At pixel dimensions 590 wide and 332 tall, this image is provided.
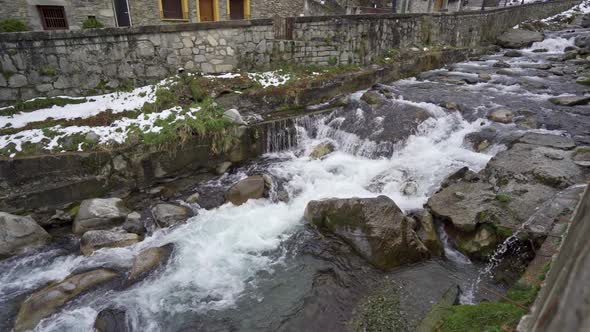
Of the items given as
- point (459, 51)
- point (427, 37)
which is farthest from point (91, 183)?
point (459, 51)

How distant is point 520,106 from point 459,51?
6.92m

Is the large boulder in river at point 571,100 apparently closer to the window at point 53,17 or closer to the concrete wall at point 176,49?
the concrete wall at point 176,49

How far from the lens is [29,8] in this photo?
40.1 ft

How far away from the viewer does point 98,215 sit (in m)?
6.41

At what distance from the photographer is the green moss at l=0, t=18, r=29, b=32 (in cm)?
1139

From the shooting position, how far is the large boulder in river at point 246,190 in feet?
23.8

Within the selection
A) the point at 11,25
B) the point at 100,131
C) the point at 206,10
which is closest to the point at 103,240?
the point at 100,131

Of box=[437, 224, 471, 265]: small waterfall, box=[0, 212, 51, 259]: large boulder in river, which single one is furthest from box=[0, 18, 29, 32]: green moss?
box=[437, 224, 471, 265]: small waterfall

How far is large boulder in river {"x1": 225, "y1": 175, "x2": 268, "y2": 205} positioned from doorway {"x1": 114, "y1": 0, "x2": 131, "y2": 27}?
1032 cm

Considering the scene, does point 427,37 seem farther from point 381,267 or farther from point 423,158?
point 381,267

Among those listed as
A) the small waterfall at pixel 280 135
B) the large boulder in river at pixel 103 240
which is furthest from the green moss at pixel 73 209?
the small waterfall at pixel 280 135

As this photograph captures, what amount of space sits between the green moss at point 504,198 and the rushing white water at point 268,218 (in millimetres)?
1315

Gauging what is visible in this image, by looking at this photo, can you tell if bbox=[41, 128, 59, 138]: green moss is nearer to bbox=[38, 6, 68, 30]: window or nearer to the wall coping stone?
the wall coping stone

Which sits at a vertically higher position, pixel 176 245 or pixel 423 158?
pixel 423 158
